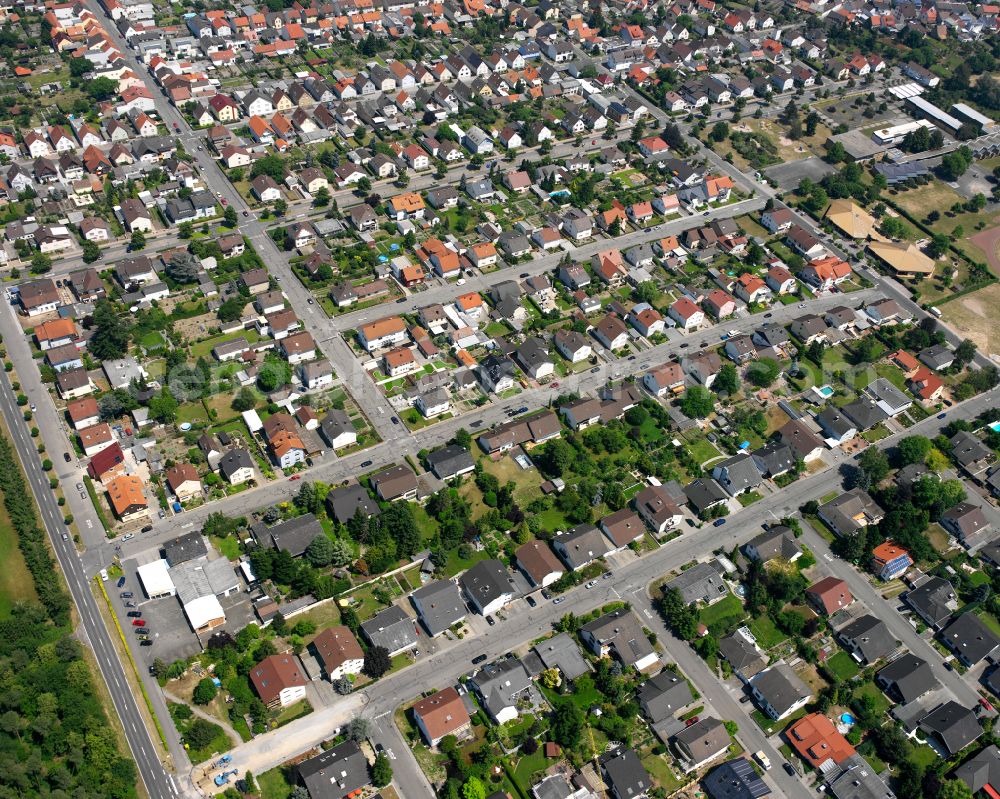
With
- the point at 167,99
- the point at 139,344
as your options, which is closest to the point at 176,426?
the point at 139,344

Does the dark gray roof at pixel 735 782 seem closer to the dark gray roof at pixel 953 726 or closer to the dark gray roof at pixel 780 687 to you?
the dark gray roof at pixel 780 687

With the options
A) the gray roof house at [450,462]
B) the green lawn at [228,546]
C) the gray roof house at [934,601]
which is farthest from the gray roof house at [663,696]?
the green lawn at [228,546]

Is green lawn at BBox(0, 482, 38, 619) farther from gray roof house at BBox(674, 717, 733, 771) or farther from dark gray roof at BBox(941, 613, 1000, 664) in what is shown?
dark gray roof at BBox(941, 613, 1000, 664)

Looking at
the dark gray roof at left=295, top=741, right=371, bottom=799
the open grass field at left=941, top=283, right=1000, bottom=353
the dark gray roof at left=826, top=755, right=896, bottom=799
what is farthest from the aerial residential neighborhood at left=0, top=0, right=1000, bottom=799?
the open grass field at left=941, top=283, right=1000, bottom=353

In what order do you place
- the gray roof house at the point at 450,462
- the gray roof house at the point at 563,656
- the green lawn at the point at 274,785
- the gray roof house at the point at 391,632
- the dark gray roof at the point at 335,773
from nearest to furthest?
the dark gray roof at the point at 335,773, the green lawn at the point at 274,785, the gray roof house at the point at 563,656, the gray roof house at the point at 391,632, the gray roof house at the point at 450,462

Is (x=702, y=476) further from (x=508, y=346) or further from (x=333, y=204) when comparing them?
(x=333, y=204)

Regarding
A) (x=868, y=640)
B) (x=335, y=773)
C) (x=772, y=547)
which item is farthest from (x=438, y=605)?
(x=868, y=640)
